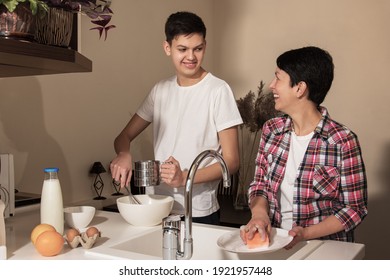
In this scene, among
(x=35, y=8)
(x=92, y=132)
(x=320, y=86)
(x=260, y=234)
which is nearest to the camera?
(x=35, y=8)

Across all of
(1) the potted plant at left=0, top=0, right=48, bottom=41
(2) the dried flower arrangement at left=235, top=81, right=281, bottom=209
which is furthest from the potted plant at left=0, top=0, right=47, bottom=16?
(2) the dried flower arrangement at left=235, top=81, right=281, bottom=209

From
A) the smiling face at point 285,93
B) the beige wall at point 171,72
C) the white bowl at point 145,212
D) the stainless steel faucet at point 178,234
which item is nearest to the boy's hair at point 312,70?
the smiling face at point 285,93

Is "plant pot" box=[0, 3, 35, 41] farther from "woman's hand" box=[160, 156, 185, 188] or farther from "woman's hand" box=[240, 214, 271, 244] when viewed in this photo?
"woman's hand" box=[240, 214, 271, 244]

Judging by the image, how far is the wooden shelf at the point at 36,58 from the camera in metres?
1.16

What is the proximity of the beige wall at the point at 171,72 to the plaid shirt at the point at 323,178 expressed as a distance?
1.14 m

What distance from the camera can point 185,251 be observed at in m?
1.07

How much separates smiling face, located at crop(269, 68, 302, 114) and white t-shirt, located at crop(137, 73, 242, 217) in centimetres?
16

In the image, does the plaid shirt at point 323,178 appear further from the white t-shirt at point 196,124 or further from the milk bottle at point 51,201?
the milk bottle at point 51,201

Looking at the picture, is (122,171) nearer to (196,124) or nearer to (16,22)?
(196,124)

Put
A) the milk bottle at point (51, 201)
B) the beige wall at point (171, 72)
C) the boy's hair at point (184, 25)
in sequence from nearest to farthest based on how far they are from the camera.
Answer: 1. the milk bottle at point (51, 201)
2. the boy's hair at point (184, 25)
3. the beige wall at point (171, 72)

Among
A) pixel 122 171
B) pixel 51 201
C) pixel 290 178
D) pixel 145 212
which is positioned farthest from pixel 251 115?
pixel 51 201
